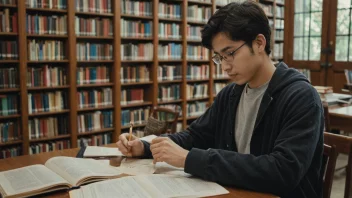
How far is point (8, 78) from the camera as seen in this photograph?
12.7 ft

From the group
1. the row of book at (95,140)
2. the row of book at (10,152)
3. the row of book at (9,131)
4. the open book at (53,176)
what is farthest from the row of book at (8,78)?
the open book at (53,176)

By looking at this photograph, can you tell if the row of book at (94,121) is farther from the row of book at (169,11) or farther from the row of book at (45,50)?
the row of book at (169,11)

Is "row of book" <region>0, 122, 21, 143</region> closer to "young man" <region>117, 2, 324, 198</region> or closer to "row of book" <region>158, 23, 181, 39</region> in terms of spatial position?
"row of book" <region>158, 23, 181, 39</region>

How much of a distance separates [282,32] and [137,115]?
3.80 metres

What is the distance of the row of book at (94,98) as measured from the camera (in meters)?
4.36

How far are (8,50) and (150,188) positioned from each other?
326 cm

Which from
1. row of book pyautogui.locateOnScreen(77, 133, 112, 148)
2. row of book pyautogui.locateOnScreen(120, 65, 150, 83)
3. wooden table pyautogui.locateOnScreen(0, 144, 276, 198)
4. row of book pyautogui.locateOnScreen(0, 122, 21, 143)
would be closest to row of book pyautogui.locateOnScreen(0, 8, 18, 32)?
row of book pyautogui.locateOnScreen(0, 122, 21, 143)

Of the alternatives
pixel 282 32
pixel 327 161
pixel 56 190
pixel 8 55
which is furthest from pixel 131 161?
pixel 282 32

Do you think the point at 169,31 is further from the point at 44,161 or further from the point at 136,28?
the point at 44,161

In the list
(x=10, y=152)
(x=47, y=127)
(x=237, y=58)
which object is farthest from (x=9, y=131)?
(x=237, y=58)

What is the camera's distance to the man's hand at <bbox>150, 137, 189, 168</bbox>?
1257 millimetres

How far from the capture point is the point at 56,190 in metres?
1.19

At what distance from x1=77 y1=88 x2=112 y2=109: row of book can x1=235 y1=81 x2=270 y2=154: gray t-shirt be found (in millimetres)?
3147

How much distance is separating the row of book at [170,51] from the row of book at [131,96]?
1.89ft
